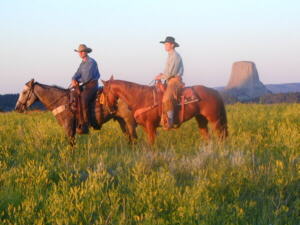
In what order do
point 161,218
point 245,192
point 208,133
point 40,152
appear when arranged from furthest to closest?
point 208,133
point 40,152
point 245,192
point 161,218

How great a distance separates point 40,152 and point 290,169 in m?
4.47

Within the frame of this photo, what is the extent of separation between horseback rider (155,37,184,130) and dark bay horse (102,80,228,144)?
0.76 ft

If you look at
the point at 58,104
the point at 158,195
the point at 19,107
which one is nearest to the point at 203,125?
the point at 58,104

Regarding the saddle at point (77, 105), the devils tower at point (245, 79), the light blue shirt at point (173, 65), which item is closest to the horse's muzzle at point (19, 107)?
the saddle at point (77, 105)

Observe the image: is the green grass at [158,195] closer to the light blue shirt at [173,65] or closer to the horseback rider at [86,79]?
the light blue shirt at [173,65]

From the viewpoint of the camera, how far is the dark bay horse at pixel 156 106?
29.6 feet

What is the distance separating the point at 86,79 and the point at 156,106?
7.08 ft

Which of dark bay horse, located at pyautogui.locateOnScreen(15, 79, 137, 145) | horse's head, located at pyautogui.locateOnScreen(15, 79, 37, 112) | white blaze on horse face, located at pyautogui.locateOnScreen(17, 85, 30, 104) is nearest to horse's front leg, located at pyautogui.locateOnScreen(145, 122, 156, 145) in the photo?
dark bay horse, located at pyautogui.locateOnScreen(15, 79, 137, 145)

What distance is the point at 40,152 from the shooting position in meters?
7.27

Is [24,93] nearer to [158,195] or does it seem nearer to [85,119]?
[85,119]

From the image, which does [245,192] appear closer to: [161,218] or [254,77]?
[161,218]

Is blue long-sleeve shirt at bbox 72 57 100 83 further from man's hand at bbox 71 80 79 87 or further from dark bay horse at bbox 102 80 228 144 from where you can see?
dark bay horse at bbox 102 80 228 144

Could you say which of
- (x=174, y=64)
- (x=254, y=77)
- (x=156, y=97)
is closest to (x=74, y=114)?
(x=156, y=97)

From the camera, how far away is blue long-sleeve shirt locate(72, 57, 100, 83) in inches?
393
